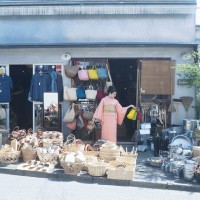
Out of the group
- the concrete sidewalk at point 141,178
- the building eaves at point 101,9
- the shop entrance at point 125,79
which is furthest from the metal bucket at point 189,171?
the building eaves at point 101,9

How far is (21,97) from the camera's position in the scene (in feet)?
47.3

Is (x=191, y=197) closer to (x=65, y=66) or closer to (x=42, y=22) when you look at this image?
(x=65, y=66)

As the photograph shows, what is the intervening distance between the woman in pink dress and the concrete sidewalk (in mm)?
1789

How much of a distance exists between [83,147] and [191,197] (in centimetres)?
338

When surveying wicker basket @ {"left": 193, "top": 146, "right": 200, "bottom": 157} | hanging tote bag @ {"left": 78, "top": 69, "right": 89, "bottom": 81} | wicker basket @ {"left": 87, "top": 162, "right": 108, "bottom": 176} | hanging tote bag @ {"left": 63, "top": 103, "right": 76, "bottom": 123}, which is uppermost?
hanging tote bag @ {"left": 78, "top": 69, "right": 89, "bottom": 81}

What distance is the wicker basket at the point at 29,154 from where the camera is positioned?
30.0ft

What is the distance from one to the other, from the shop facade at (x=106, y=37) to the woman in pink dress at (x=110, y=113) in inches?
55.2

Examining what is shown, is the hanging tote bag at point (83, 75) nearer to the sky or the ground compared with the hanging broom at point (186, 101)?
nearer to the sky

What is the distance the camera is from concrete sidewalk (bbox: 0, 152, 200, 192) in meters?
7.60

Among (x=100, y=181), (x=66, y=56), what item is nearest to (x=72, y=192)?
(x=100, y=181)

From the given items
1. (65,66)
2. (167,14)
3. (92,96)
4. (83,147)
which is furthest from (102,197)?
(167,14)

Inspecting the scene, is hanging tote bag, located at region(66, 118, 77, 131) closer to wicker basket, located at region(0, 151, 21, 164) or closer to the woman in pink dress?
the woman in pink dress

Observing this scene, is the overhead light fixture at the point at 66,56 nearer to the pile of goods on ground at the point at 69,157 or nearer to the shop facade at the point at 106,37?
the shop facade at the point at 106,37

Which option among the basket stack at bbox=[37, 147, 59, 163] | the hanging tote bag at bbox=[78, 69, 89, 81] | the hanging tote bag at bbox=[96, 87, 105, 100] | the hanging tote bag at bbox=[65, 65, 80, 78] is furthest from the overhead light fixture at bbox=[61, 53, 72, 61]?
the basket stack at bbox=[37, 147, 59, 163]
